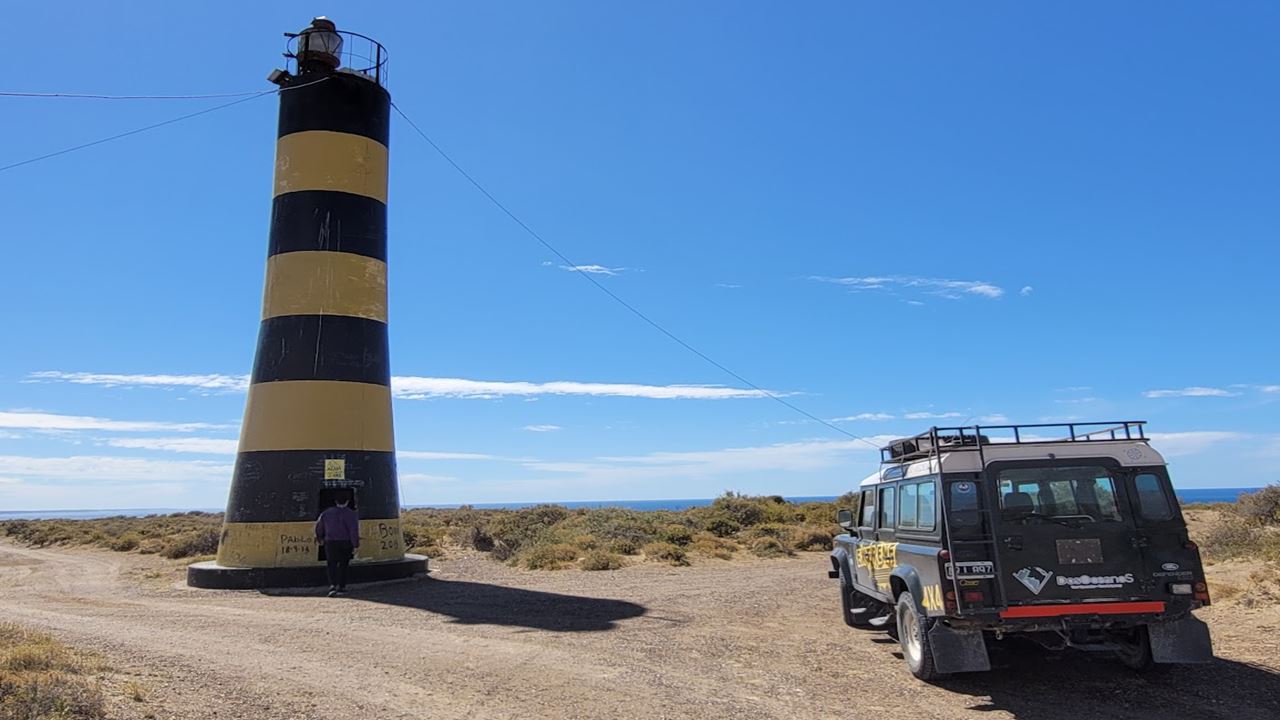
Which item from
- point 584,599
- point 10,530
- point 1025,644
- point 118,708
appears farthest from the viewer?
point 10,530

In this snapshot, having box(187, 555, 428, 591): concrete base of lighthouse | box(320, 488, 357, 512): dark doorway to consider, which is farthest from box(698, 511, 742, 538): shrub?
box(320, 488, 357, 512): dark doorway

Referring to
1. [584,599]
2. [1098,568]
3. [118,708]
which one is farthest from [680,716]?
[584,599]

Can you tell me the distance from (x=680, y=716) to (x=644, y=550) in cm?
1569

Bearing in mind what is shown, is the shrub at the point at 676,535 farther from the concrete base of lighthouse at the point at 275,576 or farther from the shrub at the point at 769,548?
the concrete base of lighthouse at the point at 275,576

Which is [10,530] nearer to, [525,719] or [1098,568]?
[525,719]

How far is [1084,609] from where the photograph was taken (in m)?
7.01

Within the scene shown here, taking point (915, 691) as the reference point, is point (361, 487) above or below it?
above

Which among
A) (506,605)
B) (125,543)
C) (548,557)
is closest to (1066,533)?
(506,605)

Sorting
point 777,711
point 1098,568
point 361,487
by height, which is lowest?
point 777,711

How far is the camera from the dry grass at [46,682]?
19.9ft

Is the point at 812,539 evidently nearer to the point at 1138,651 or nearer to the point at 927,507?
the point at 1138,651

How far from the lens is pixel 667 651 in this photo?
9.79 m

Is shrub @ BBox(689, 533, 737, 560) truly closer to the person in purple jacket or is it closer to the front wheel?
the person in purple jacket

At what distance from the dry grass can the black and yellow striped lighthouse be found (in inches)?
312
